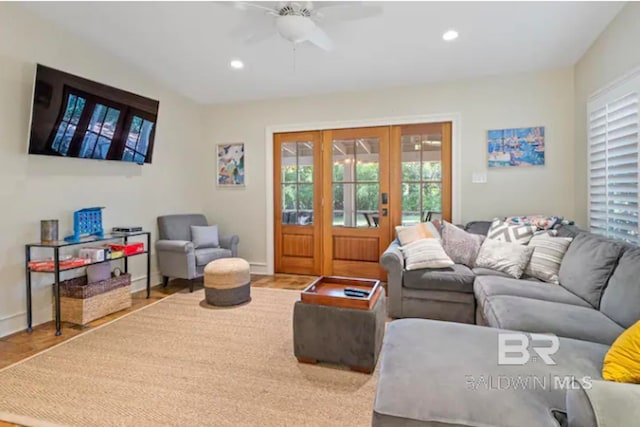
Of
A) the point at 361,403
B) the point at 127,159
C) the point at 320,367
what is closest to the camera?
the point at 361,403

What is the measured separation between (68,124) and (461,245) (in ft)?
12.9

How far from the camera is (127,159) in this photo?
12.9ft

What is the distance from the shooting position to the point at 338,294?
2.53m

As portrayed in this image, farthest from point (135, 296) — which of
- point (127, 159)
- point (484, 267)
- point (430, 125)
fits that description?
point (430, 125)

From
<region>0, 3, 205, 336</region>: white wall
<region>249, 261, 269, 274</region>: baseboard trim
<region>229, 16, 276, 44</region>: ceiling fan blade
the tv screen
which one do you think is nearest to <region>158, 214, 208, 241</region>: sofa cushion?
<region>0, 3, 205, 336</region>: white wall

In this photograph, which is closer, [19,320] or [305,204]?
[19,320]

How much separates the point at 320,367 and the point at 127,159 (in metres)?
3.17

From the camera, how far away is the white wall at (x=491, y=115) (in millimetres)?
3828

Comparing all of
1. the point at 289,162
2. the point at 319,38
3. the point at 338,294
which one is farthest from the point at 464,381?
the point at 289,162

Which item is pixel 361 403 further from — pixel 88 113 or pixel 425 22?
pixel 88 113

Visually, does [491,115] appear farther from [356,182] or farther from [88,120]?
[88,120]

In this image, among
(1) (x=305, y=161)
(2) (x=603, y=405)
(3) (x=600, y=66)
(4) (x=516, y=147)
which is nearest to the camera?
(2) (x=603, y=405)

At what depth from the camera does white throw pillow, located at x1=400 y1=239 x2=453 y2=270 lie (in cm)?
318

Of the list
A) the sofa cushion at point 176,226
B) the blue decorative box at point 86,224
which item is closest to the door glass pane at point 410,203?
the sofa cushion at point 176,226
